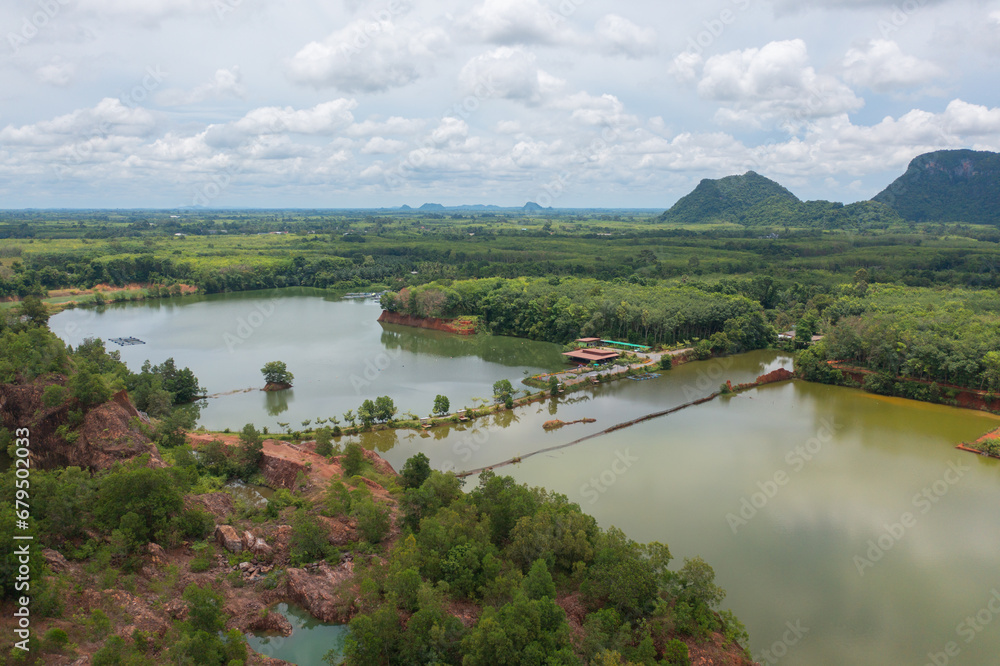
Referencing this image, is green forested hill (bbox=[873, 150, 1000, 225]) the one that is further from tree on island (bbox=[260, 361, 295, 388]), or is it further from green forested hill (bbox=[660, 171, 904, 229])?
tree on island (bbox=[260, 361, 295, 388])

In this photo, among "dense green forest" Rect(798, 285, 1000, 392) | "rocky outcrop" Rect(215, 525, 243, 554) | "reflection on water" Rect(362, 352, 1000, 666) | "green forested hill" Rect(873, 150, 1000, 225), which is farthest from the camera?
"green forested hill" Rect(873, 150, 1000, 225)

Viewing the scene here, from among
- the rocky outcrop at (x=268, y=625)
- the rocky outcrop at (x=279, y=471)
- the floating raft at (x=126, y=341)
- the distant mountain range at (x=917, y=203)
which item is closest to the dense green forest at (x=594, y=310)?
the floating raft at (x=126, y=341)

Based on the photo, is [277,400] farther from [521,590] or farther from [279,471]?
[521,590]

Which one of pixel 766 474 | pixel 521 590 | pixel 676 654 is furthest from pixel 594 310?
pixel 676 654

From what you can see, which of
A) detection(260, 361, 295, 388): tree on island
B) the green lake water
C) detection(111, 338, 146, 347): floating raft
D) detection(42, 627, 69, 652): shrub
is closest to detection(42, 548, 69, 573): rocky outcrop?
detection(42, 627, 69, 652): shrub

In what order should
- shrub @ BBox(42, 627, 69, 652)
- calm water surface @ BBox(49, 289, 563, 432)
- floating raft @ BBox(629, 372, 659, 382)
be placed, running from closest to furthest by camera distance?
1. shrub @ BBox(42, 627, 69, 652)
2. calm water surface @ BBox(49, 289, 563, 432)
3. floating raft @ BBox(629, 372, 659, 382)

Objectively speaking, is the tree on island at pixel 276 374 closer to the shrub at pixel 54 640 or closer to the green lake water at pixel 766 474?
the green lake water at pixel 766 474
